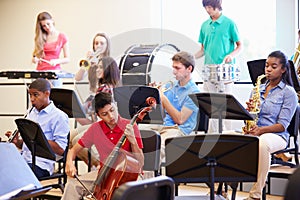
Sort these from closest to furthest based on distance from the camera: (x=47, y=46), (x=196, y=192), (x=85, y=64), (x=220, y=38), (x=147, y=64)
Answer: (x=196, y=192)
(x=220, y=38)
(x=85, y=64)
(x=147, y=64)
(x=47, y=46)

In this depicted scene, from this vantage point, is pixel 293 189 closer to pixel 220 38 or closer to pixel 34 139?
pixel 34 139

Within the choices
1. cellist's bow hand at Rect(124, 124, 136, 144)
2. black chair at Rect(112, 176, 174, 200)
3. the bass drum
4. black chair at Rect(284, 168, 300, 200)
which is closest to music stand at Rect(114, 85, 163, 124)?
cellist's bow hand at Rect(124, 124, 136, 144)

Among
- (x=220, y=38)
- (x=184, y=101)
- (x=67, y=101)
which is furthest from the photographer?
(x=220, y=38)

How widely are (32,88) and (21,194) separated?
2153mm

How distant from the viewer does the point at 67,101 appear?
4.75 m

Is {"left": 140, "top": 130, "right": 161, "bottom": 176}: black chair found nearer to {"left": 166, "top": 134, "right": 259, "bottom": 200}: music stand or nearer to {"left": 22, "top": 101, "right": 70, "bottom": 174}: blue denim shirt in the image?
{"left": 166, "top": 134, "right": 259, "bottom": 200}: music stand

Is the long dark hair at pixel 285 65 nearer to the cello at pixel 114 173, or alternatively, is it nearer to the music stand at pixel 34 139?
the cello at pixel 114 173

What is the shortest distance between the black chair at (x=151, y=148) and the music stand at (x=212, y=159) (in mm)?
593

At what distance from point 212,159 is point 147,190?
1.39 metres

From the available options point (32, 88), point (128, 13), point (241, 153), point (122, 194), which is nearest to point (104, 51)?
point (32, 88)

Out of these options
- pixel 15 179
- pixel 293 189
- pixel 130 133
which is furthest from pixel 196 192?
pixel 293 189

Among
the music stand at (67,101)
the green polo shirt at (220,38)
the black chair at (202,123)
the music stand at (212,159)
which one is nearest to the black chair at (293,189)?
the music stand at (212,159)

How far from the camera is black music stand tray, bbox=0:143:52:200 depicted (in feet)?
7.98

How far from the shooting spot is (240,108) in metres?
3.88
